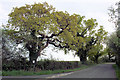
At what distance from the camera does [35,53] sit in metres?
21.0

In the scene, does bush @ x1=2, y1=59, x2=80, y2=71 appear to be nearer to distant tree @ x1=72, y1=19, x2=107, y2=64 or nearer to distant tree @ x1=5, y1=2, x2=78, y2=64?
distant tree @ x1=5, y1=2, x2=78, y2=64

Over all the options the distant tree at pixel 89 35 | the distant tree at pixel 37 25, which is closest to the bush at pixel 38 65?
the distant tree at pixel 37 25

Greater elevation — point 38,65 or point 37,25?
point 37,25

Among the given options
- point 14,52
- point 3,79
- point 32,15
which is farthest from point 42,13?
point 3,79

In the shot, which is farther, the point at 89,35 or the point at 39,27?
the point at 89,35

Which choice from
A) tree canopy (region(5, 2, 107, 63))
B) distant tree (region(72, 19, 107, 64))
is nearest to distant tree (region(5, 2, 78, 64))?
tree canopy (region(5, 2, 107, 63))

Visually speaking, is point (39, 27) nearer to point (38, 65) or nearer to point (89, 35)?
point (38, 65)

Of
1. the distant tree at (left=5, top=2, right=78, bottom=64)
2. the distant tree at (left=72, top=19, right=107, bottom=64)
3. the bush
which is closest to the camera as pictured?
the bush

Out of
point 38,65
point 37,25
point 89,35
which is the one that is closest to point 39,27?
point 37,25

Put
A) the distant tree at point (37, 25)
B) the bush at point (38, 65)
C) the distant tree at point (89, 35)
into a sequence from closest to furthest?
1. the bush at point (38, 65)
2. the distant tree at point (37, 25)
3. the distant tree at point (89, 35)

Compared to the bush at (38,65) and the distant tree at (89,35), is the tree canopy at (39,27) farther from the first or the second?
the distant tree at (89,35)

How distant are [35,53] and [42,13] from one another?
6.24 m

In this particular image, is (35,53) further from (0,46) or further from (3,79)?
(3,79)

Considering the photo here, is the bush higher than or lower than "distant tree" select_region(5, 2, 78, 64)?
lower
